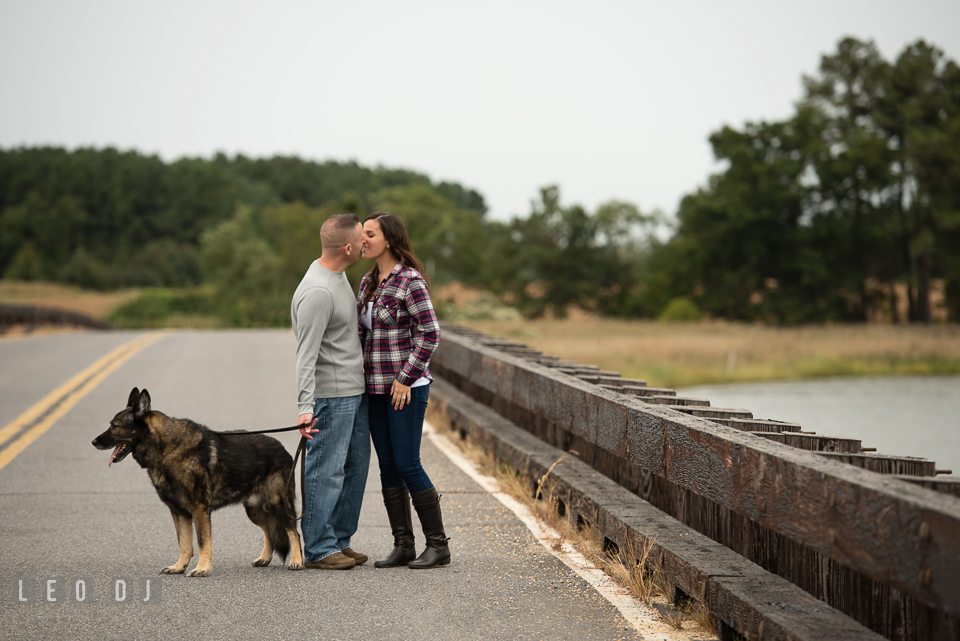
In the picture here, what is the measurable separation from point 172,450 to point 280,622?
3.95 ft

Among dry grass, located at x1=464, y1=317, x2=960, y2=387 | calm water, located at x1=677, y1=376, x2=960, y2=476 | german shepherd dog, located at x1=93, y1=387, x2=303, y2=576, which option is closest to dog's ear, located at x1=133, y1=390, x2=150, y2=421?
→ german shepherd dog, located at x1=93, y1=387, x2=303, y2=576

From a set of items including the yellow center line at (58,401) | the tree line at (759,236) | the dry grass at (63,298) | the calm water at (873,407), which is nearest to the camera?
the yellow center line at (58,401)

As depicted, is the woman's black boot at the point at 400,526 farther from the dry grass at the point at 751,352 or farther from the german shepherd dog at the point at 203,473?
the dry grass at the point at 751,352

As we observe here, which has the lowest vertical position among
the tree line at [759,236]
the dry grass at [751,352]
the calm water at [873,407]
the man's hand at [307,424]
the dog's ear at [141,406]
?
the calm water at [873,407]

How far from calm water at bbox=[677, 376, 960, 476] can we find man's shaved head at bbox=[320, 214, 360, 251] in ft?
27.4

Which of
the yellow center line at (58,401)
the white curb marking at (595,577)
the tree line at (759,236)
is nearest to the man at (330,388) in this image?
the white curb marking at (595,577)

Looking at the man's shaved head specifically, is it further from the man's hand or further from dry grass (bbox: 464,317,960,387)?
dry grass (bbox: 464,317,960,387)

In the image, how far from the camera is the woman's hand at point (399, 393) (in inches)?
190

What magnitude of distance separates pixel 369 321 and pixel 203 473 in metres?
1.22

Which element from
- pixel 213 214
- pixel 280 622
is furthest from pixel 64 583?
pixel 213 214

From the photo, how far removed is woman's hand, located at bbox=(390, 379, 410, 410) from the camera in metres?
4.82

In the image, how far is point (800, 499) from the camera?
3.28 m

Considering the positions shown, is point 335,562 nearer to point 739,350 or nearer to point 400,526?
point 400,526

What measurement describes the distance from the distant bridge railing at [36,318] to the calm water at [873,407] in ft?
71.3
